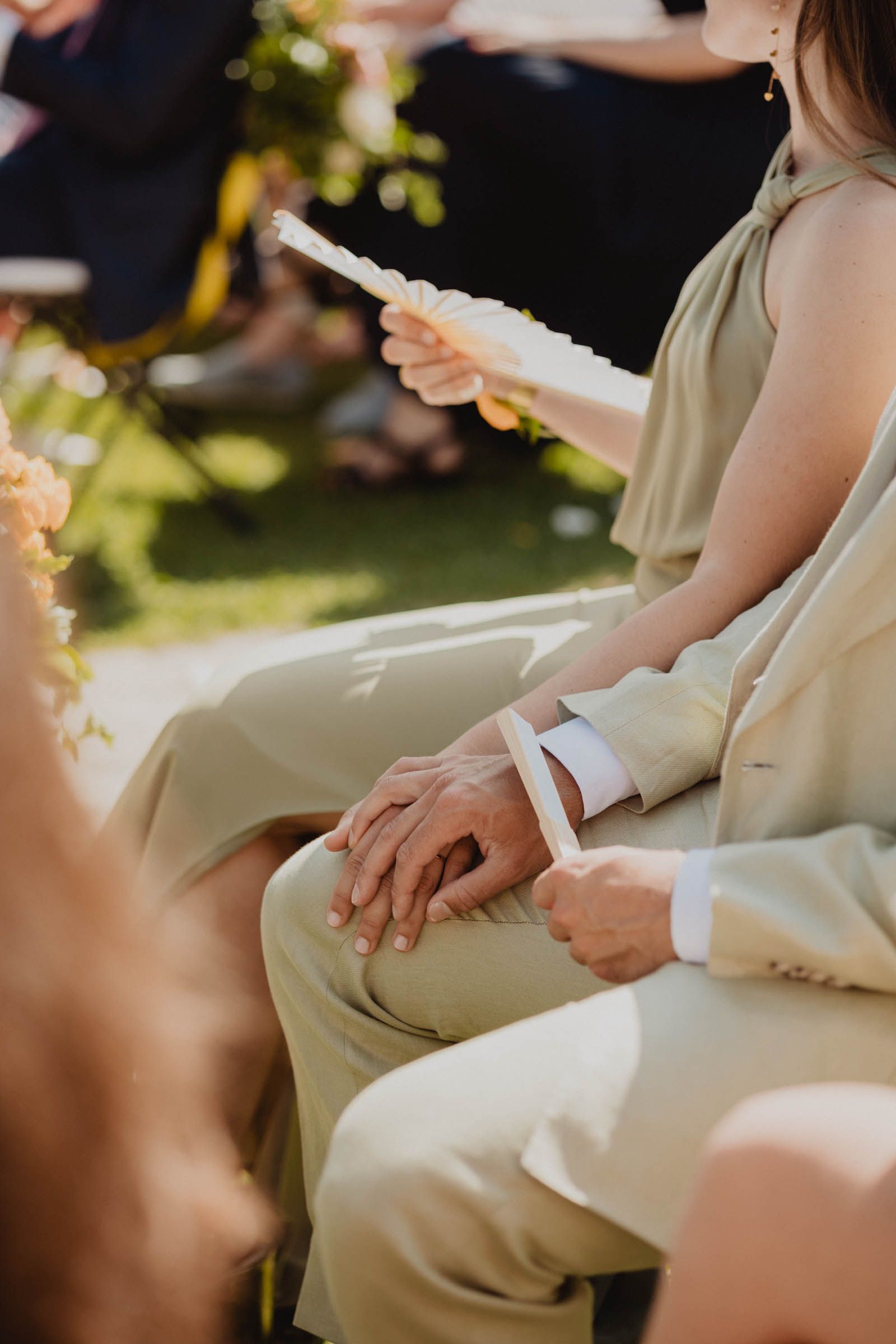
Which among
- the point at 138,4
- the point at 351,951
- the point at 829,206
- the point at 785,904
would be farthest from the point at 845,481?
the point at 138,4

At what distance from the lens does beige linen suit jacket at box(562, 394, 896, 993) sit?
105cm

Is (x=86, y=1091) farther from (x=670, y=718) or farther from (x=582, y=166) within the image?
(x=582, y=166)

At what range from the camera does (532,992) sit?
1322 millimetres

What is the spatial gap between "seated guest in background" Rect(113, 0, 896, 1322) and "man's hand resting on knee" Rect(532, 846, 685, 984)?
16 centimetres

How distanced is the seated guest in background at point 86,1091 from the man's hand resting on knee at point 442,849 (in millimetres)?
395

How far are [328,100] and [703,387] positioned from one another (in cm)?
292

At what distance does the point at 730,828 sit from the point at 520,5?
455 cm

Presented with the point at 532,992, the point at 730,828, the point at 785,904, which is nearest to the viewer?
the point at 785,904

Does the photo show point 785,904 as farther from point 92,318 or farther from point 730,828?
point 92,318

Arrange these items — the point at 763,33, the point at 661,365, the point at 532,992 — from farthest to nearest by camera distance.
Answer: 1. the point at 661,365
2. the point at 763,33
3. the point at 532,992

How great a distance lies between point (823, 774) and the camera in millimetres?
1149

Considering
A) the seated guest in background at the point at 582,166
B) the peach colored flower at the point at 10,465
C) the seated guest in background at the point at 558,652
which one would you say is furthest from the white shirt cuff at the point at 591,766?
the seated guest in background at the point at 582,166

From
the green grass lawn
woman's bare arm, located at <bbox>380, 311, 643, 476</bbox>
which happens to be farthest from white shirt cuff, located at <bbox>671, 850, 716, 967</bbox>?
the green grass lawn

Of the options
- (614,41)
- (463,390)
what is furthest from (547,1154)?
(614,41)
